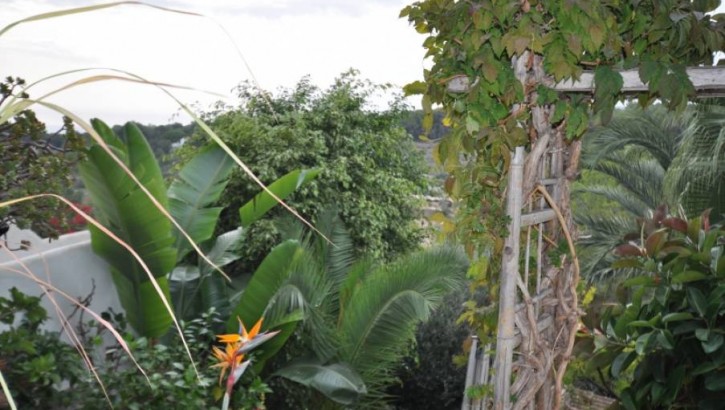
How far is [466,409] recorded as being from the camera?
11.0 ft

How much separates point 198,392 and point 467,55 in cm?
216

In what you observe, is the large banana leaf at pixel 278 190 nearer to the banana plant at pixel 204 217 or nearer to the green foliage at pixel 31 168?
the banana plant at pixel 204 217

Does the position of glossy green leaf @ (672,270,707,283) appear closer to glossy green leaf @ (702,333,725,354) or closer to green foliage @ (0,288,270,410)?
glossy green leaf @ (702,333,725,354)

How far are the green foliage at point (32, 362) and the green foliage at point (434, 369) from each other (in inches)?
150

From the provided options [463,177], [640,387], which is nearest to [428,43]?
[463,177]

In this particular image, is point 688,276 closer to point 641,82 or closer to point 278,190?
point 641,82

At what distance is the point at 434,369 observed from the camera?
24.0 feet

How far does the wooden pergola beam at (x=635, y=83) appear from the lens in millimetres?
2650

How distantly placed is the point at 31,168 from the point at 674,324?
111 inches

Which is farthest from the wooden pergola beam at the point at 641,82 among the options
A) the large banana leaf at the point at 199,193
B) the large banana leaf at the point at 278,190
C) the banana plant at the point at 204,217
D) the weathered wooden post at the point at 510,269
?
the large banana leaf at the point at 199,193

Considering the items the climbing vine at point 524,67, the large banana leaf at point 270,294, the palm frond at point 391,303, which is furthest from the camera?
the palm frond at point 391,303

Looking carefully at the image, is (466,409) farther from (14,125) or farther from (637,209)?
(637,209)

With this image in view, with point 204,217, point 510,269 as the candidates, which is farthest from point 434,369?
point 510,269

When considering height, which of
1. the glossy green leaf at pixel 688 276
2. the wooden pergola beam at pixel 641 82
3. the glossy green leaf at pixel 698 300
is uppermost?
the wooden pergola beam at pixel 641 82
